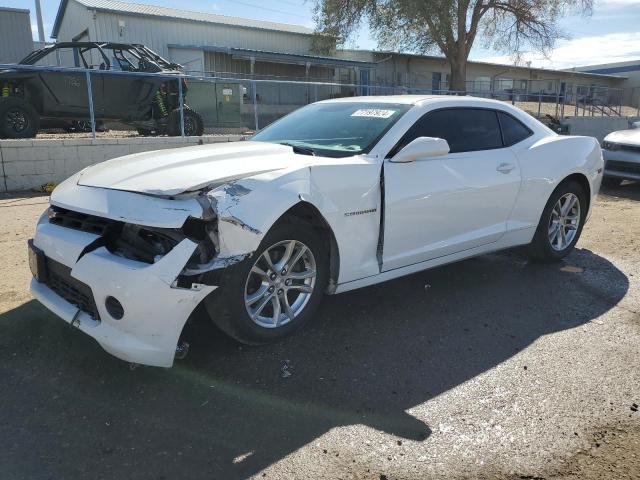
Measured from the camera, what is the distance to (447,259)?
4.20m

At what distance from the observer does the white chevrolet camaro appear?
2748 mm

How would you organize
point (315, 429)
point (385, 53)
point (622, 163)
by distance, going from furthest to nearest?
point (385, 53), point (622, 163), point (315, 429)

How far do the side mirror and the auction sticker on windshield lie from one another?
1.38 ft

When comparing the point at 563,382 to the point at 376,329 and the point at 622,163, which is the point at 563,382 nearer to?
the point at 376,329

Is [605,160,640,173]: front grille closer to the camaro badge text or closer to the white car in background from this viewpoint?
the white car in background

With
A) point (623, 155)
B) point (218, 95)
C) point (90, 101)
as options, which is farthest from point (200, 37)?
point (623, 155)

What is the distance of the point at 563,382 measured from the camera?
3117 millimetres

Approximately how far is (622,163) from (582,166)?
18.2ft

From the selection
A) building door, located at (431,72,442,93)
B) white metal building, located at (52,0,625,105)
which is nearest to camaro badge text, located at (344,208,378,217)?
white metal building, located at (52,0,625,105)

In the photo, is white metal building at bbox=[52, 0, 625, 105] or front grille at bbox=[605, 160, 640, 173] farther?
white metal building at bbox=[52, 0, 625, 105]

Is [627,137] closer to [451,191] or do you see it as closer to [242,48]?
[451,191]

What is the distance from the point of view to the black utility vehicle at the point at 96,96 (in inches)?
373

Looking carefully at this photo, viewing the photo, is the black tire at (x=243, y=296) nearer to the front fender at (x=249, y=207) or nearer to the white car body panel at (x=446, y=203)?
the front fender at (x=249, y=207)

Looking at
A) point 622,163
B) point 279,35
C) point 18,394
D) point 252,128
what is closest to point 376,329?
point 18,394
